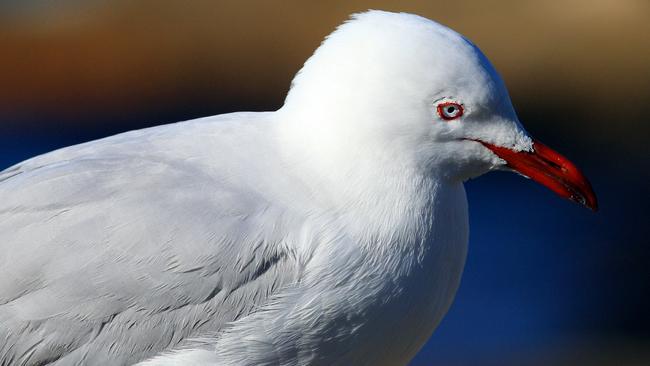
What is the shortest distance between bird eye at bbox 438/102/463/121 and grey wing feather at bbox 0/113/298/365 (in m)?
0.51

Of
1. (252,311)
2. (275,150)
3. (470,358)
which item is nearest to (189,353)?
(252,311)

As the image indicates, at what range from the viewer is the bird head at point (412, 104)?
9.68 ft

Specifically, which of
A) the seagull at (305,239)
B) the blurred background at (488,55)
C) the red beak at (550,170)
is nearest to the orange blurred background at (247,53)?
the blurred background at (488,55)

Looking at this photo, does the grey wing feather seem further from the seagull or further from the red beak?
the red beak

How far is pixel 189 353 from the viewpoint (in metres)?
2.97

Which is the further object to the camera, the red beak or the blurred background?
the blurred background

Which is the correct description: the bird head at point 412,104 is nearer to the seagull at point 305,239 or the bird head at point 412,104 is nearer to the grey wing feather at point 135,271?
the seagull at point 305,239

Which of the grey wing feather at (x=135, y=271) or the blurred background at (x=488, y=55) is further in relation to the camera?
the blurred background at (x=488, y=55)

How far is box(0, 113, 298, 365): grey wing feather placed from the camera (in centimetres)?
296

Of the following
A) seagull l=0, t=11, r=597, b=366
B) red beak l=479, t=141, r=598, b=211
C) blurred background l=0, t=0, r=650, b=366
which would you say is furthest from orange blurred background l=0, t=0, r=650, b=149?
seagull l=0, t=11, r=597, b=366

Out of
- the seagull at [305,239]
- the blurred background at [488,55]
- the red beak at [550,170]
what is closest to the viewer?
the seagull at [305,239]

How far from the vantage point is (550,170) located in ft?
10.3

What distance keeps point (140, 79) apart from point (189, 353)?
787 centimetres

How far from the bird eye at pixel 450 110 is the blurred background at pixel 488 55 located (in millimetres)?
5159
